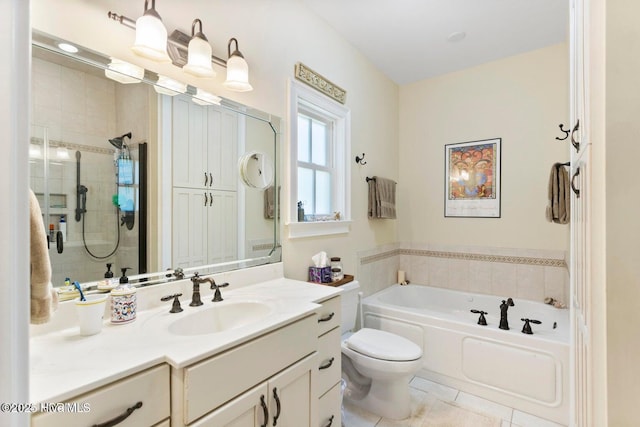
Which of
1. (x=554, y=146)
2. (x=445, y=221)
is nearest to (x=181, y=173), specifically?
(x=445, y=221)

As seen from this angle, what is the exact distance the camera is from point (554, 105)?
102 inches

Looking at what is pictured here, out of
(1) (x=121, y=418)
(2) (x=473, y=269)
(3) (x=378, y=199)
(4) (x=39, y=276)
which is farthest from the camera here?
(2) (x=473, y=269)

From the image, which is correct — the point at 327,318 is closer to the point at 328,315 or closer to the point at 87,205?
the point at 328,315

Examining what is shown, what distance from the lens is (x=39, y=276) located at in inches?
24.4

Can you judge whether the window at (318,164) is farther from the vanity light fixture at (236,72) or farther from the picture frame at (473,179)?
the picture frame at (473,179)

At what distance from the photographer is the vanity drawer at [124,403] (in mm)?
650

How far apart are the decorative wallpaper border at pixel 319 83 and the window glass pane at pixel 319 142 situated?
0.25m

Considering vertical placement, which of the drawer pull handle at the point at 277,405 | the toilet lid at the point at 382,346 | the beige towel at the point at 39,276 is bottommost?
the toilet lid at the point at 382,346

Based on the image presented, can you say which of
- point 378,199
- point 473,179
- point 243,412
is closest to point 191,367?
point 243,412

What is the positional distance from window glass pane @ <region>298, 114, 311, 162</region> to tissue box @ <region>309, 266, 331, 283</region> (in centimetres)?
85

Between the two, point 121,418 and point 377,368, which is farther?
point 377,368

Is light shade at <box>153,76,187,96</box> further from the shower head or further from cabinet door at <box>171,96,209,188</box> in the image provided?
the shower head

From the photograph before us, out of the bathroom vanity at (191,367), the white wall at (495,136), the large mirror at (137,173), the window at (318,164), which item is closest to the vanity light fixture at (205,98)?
the large mirror at (137,173)

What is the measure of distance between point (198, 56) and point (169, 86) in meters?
0.20
